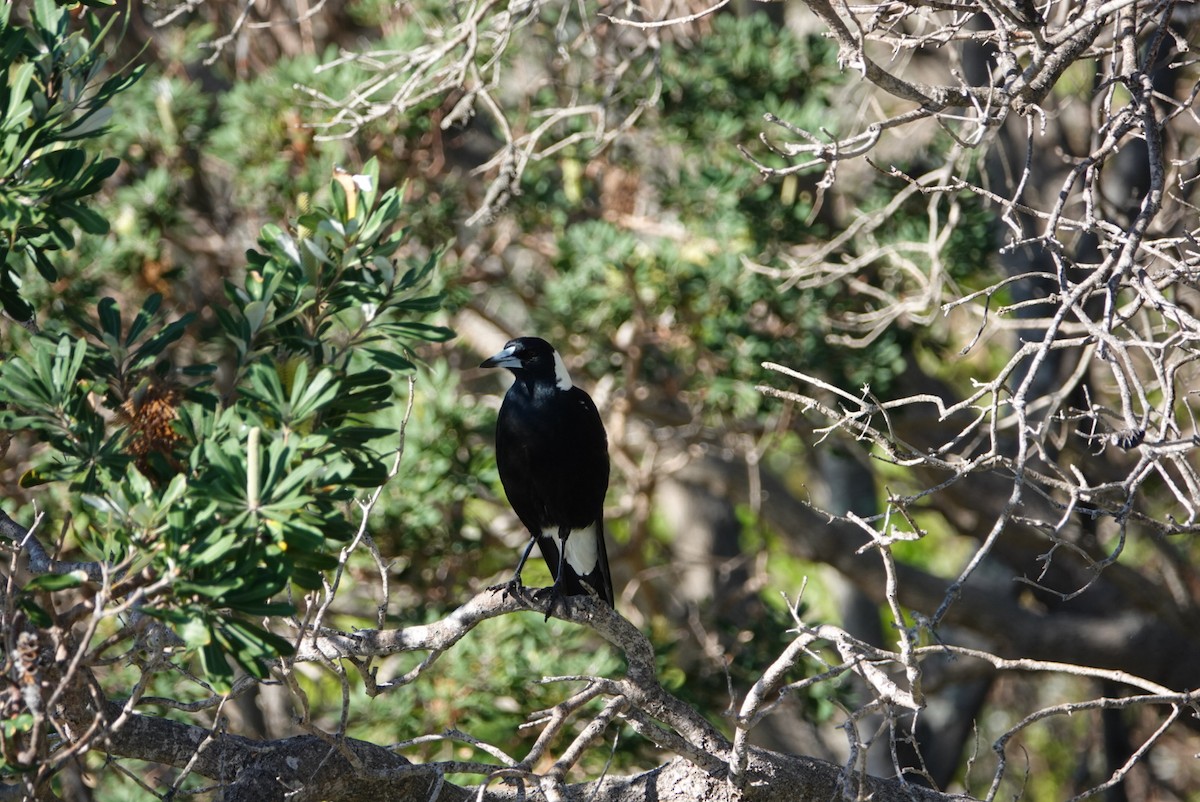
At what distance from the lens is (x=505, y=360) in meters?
4.03

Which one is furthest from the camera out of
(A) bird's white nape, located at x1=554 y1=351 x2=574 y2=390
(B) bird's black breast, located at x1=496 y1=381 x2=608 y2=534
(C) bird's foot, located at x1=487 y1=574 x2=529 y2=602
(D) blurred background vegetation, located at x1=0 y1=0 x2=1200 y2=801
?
(D) blurred background vegetation, located at x1=0 y1=0 x2=1200 y2=801

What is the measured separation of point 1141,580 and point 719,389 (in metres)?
2.25

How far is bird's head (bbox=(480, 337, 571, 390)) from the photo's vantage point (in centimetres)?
405

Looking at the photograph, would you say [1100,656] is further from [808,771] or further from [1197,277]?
[1197,277]

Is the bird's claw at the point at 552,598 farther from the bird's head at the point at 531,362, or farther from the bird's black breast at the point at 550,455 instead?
the bird's head at the point at 531,362

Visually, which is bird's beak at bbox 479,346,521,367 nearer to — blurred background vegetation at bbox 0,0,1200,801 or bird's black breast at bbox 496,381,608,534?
bird's black breast at bbox 496,381,608,534

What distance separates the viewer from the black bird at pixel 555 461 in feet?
13.0

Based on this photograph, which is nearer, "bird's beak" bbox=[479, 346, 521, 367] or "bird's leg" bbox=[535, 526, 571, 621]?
"bird's leg" bbox=[535, 526, 571, 621]

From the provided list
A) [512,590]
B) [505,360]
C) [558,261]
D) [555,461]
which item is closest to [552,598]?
[512,590]

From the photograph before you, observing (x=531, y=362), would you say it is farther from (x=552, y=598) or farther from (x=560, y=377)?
(x=552, y=598)

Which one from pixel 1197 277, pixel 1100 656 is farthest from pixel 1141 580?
pixel 1197 277

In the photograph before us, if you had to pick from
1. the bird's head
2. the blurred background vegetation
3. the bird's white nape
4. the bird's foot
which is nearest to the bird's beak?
the bird's head

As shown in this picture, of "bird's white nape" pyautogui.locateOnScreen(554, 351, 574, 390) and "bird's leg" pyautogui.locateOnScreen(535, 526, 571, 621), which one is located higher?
"bird's white nape" pyautogui.locateOnScreen(554, 351, 574, 390)

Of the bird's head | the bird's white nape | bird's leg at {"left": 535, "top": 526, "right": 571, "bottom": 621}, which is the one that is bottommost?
bird's leg at {"left": 535, "top": 526, "right": 571, "bottom": 621}
